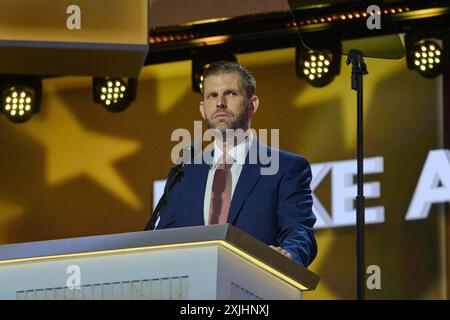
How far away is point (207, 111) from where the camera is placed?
12.9ft

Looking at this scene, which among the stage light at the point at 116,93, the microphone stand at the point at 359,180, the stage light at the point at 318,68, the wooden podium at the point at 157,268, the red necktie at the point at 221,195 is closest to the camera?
the wooden podium at the point at 157,268

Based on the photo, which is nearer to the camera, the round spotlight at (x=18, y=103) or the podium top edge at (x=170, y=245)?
the podium top edge at (x=170, y=245)

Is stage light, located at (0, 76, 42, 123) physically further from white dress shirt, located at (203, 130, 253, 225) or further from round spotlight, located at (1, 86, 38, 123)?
white dress shirt, located at (203, 130, 253, 225)

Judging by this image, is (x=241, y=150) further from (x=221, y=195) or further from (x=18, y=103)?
(x=18, y=103)

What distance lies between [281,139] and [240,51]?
58 cm

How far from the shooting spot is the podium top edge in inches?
125

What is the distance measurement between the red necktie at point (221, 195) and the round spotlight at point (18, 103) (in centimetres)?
382

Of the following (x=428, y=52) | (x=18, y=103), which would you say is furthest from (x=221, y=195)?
(x=18, y=103)

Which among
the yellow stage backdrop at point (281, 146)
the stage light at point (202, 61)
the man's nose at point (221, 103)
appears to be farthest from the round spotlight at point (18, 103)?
the man's nose at point (221, 103)

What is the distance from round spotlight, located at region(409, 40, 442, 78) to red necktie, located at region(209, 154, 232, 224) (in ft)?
10.4

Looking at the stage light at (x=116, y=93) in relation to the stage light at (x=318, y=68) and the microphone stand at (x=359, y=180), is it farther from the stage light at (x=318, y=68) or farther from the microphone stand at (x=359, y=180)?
the microphone stand at (x=359, y=180)

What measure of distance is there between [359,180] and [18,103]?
4126 mm

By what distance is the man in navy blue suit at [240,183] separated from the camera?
12.4 ft

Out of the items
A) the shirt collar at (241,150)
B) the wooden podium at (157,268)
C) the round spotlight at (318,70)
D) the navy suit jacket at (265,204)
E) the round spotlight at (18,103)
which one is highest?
the round spotlight at (318,70)
